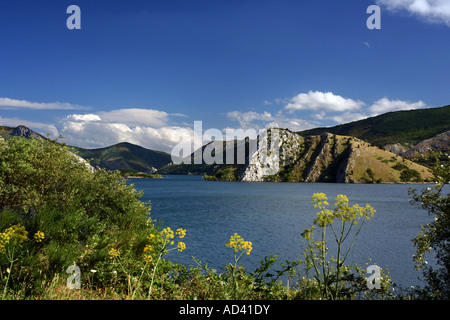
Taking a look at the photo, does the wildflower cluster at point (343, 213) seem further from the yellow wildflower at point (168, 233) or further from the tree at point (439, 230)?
Result: the tree at point (439, 230)

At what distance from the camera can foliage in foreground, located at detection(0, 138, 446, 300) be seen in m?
8.11

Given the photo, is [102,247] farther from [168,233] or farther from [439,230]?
[439,230]

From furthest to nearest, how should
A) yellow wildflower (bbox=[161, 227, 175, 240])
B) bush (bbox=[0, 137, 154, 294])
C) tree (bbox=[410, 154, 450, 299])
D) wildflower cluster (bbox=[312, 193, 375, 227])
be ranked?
tree (bbox=[410, 154, 450, 299]) → bush (bbox=[0, 137, 154, 294]) → yellow wildflower (bbox=[161, 227, 175, 240]) → wildflower cluster (bbox=[312, 193, 375, 227])

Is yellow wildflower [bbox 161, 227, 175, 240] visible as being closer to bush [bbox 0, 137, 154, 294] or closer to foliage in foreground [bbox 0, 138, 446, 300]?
foliage in foreground [bbox 0, 138, 446, 300]

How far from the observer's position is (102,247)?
1234 cm

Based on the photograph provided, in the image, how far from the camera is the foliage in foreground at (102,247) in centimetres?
811

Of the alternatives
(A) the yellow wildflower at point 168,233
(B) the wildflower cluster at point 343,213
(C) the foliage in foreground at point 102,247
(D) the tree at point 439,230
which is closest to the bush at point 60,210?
(C) the foliage in foreground at point 102,247

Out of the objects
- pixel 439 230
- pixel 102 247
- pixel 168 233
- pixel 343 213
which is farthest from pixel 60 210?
pixel 439 230

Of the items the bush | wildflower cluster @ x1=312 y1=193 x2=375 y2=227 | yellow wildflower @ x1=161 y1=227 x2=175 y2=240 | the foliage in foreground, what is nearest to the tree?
the foliage in foreground

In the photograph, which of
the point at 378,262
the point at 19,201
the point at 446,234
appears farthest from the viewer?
the point at 378,262

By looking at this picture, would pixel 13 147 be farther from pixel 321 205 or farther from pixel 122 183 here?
Result: pixel 321 205
